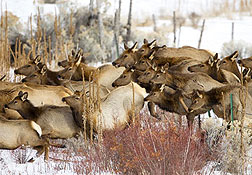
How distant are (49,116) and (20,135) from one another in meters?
0.58

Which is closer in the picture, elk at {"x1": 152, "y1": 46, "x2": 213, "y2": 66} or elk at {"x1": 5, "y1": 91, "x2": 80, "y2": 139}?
elk at {"x1": 5, "y1": 91, "x2": 80, "y2": 139}

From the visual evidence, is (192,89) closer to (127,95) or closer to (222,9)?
(127,95)

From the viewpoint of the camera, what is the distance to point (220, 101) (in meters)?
7.51

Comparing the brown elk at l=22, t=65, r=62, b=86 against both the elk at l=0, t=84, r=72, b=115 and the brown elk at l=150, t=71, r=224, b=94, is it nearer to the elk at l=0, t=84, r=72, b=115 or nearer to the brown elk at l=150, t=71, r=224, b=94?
the elk at l=0, t=84, r=72, b=115

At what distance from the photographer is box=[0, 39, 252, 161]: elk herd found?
7.43 metres

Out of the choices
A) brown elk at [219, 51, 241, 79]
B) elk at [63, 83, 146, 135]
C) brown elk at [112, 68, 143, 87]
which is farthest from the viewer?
brown elk at [112, 68, 143, 87]

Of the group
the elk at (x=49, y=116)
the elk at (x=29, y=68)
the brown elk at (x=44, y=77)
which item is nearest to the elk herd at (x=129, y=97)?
the elk at (x=49, y=116)

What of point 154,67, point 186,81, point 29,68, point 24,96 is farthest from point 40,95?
point 186,81

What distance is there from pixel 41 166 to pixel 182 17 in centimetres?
2095

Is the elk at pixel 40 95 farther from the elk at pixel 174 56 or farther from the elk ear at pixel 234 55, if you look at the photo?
the elk ear at pixel 234 55

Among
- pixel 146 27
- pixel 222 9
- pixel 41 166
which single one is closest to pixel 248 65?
pixel 41 166

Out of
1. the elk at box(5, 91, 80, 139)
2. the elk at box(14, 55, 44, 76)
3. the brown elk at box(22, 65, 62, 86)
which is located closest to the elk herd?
the elk at box(5, 91, 80, 139)

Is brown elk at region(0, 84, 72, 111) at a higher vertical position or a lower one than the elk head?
lower

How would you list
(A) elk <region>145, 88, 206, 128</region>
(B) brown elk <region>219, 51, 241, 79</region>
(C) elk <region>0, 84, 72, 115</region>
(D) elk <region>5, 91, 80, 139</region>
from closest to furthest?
(D) elk <region>5, 91, 80, 139</region> < (A) elk <region>145, 88, 206, 128</region> < (C) elk <region>0, 84, 72, 115</region> < (B) brown elk <region>219, 51, 241, 79</region>
